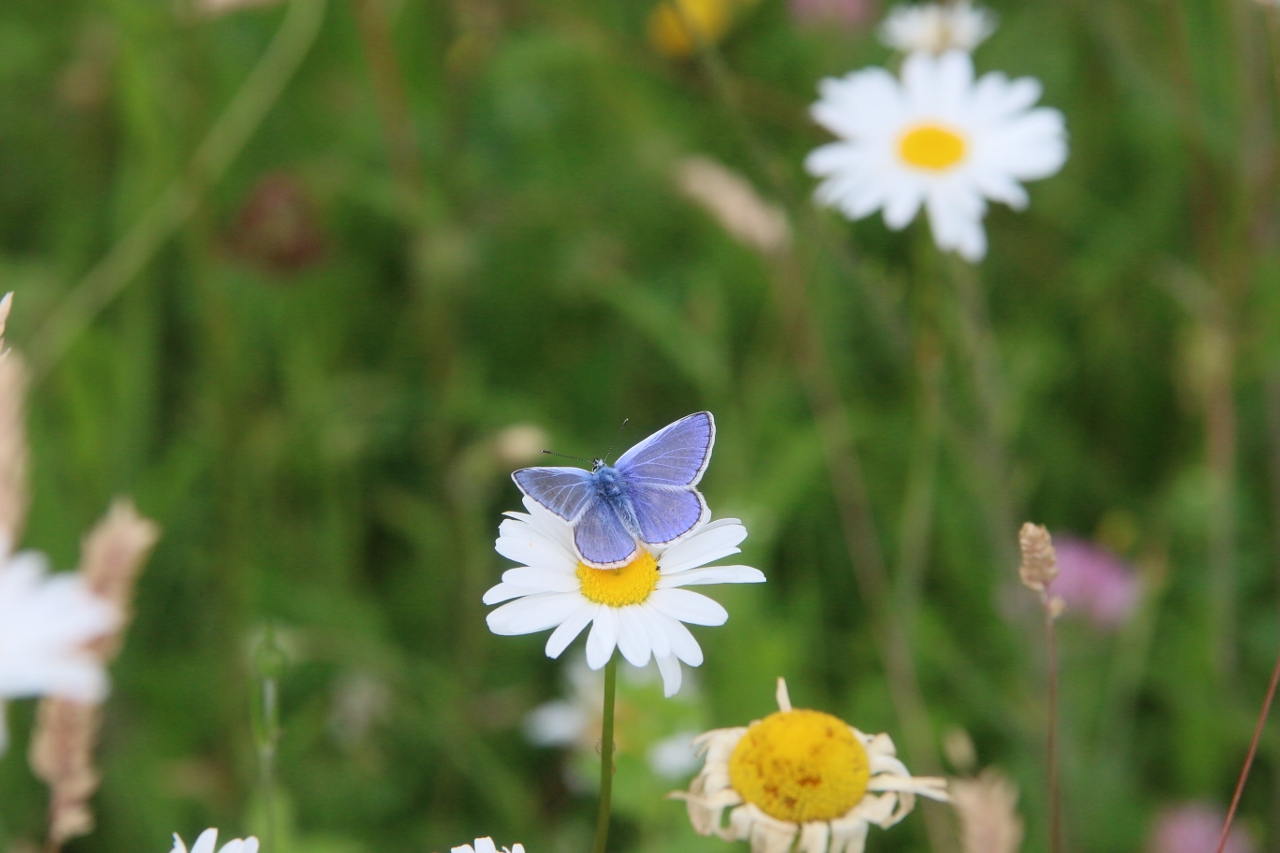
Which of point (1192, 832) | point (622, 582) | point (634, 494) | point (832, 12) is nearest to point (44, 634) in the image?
point (622, 582)

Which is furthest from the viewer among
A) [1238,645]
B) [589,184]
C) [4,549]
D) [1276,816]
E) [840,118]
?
[589,184]

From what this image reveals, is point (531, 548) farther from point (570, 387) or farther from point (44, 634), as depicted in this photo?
point (570, 387)

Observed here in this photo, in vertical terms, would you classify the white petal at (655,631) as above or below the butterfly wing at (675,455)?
below

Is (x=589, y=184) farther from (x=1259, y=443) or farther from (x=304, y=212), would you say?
(x=1259, y=443)

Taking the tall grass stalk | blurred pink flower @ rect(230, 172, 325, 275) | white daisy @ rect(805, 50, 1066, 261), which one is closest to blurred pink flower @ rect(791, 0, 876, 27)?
white daisy @ rect(805, 50, 1066, 261)

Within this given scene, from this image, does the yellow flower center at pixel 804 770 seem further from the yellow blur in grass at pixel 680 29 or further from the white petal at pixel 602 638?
the yellow blur in grass at pixel 680 29

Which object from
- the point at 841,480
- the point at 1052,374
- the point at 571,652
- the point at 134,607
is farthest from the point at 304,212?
the point at 1052,374

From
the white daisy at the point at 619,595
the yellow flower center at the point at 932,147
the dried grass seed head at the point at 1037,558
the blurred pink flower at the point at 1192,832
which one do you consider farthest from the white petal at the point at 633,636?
the blurred pink flower at the point at 1192,832
